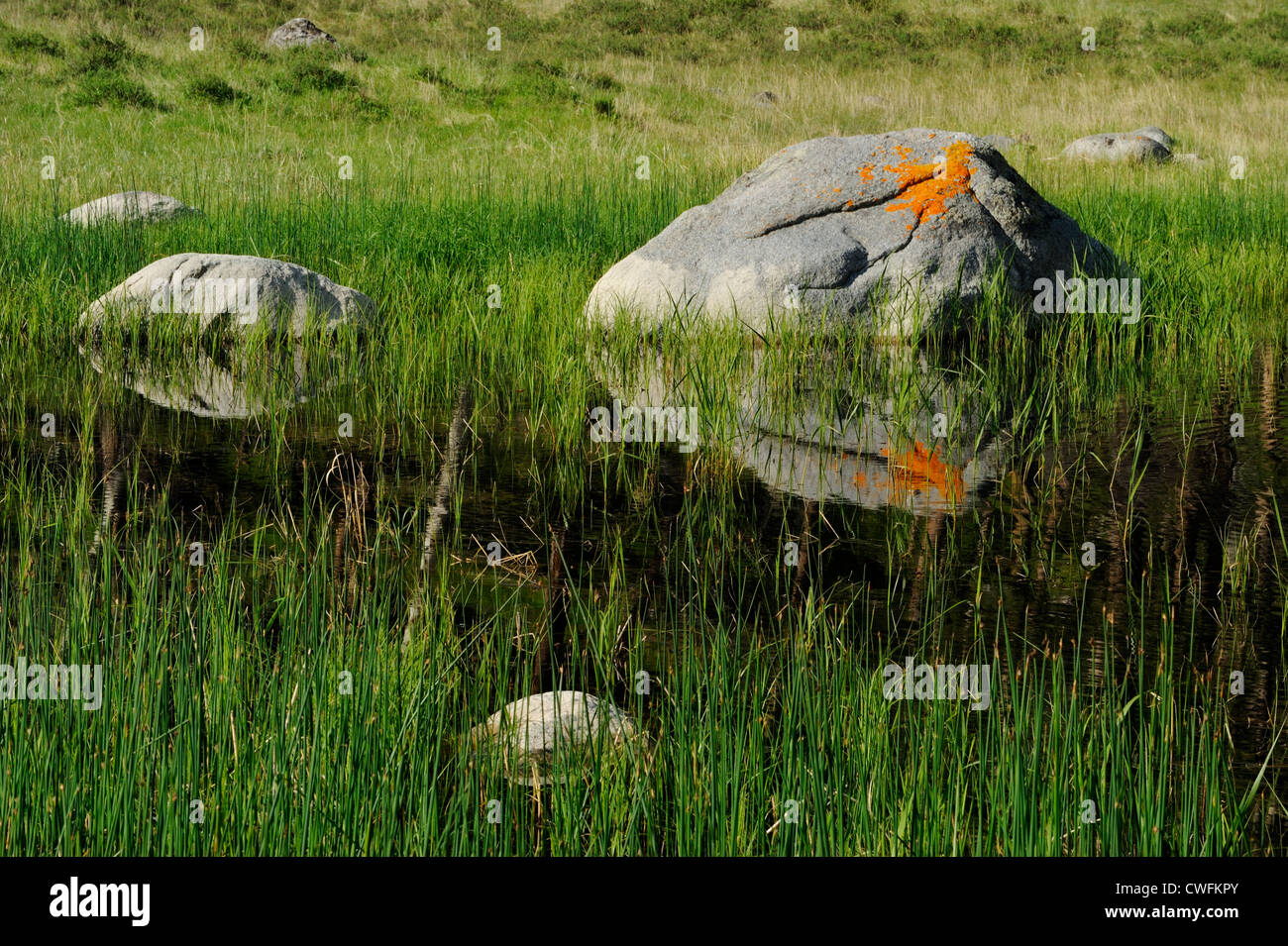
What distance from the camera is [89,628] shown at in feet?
10.3

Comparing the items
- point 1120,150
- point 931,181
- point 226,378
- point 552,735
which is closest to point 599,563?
point 552,735

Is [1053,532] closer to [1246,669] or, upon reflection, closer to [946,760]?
[1246,669]

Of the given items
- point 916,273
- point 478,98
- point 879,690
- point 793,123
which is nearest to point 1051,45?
point 793,123

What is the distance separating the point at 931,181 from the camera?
7.83 m

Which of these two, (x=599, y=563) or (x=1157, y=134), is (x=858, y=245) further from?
(x=1157, y=134)

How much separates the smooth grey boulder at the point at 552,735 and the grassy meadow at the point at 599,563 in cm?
6

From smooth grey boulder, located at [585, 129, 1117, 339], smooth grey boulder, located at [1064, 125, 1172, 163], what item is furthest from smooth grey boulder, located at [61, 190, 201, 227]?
smooth grey boulder, located at [1064, 125, 1172, 163]

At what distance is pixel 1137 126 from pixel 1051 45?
12.2 meters

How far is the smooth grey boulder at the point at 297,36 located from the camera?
84.5 feet

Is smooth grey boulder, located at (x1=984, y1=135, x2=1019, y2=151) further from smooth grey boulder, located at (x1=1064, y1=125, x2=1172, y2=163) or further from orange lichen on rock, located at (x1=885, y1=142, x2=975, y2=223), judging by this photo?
orange lichen on rock, located at (x1=885, y1=142, x2=975, y2=223)

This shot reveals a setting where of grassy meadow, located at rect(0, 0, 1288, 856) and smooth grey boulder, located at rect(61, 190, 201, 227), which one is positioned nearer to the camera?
grassy meadow, located at rect(0, 0, 1288, 856)

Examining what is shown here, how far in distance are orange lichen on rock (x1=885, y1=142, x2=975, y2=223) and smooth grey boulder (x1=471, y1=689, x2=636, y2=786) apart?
5.59m

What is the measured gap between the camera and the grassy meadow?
2.41 meters

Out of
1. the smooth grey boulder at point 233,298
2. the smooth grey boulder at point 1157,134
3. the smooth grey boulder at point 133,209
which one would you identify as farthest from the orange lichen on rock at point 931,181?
the smooth grey boulder at point 1157,134
